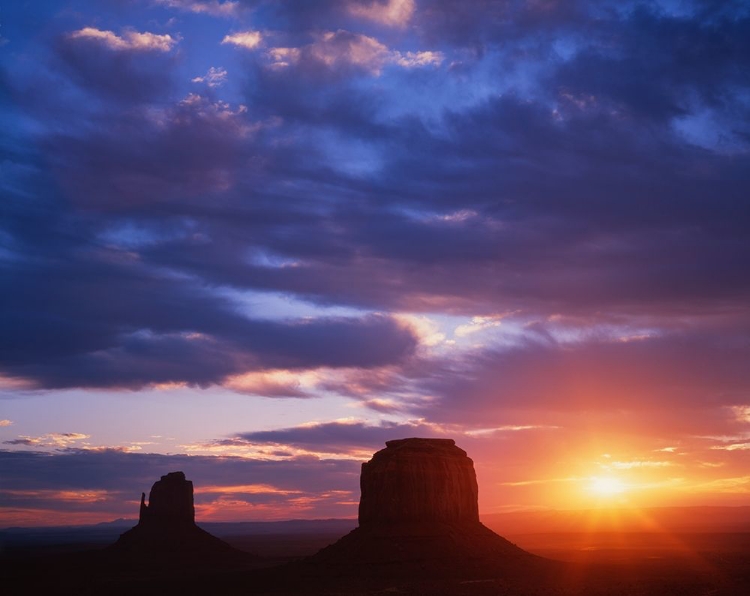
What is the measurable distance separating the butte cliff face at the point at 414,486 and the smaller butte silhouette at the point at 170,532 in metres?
51.5

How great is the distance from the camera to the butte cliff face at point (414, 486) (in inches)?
3917

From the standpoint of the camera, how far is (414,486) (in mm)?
99875

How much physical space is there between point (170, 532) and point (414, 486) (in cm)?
6877

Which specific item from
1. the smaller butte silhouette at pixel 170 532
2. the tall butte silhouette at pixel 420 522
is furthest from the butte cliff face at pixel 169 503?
the tall butte silhouette at pixel 420 522

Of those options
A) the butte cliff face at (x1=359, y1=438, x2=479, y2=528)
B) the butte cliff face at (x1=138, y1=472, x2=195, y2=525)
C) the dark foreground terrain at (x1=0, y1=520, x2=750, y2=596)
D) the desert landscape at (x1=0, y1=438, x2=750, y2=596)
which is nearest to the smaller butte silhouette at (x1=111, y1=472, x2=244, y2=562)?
the butte cliff face at (x1=138, y1=472, x2=195, y2=525)

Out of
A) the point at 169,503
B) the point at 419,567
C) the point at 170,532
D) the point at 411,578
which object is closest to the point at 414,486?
the point at 419,567

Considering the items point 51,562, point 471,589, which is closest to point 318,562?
point 471,589

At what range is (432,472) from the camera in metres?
101

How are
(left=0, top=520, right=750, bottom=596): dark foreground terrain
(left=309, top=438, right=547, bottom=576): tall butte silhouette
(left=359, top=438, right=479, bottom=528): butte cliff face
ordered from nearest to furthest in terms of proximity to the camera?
(left=0, top=520, right=750, bottom=596): dark foreground terrain → (left=309, top=438, right=547, bottom=576): tall butte silhouette → (left=359, top=438, right=479, bottom=528): butte cliff face

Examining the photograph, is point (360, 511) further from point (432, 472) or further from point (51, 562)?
point (51, 562)

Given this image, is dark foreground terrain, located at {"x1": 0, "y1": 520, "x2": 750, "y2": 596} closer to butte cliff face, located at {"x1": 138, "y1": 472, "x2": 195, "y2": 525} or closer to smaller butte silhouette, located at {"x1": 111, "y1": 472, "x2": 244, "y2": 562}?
smaller butte silhouette, located at {"x1": 111, "y1": 472, "x2": 244, "y2": 562}

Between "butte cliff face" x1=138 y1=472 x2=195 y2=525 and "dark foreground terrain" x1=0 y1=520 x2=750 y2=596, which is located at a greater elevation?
"butte cliff face" x1=138 y1=472 x2=195 y2=525

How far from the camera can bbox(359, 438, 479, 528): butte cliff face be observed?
99.5 metres

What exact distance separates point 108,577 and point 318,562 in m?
34.9
